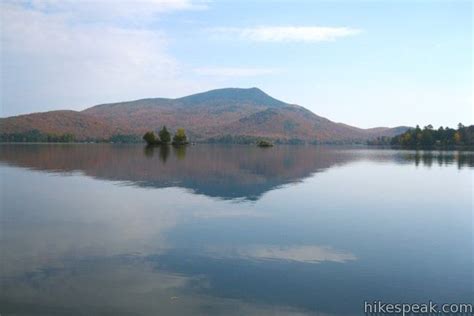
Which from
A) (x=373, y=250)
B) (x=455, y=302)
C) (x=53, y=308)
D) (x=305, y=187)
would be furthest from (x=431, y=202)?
(x=53, y=308)

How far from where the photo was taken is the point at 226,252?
20.2 meters

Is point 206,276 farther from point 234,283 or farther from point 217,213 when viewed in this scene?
point 217,213

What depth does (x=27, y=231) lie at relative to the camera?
77.4 feet

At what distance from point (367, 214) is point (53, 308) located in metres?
23.0

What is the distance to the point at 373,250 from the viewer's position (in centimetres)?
2100

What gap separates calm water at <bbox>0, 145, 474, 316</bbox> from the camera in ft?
48.3

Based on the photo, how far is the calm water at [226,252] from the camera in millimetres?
14727

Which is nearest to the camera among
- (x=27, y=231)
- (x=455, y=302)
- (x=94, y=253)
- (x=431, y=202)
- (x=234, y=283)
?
(x=455, y=302)

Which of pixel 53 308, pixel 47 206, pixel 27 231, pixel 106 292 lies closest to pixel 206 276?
pixel 106 292

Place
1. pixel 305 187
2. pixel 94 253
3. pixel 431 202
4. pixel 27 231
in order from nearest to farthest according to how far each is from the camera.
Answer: pixel 94 253, pixel 27 231, pixel 431 202, pixel 305 187

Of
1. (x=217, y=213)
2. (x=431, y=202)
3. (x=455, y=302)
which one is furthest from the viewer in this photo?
(x=431, y=202)

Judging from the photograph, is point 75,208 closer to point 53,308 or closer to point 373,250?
point 53,308

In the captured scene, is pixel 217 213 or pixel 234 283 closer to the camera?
pixel 234 283

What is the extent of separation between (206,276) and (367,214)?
696 inches
